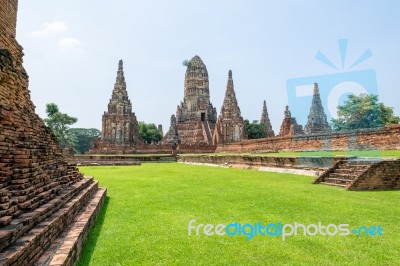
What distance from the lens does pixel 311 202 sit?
593 centimetres

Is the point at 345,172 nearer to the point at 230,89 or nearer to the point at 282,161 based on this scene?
the point at 282,161

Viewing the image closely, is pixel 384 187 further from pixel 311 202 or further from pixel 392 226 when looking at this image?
pixel 392 226

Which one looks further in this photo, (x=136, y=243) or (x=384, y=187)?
(x=384, y=187)

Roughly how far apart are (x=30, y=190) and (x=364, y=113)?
131 feet

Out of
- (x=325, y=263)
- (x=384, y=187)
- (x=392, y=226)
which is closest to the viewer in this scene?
(x=325, y=263)

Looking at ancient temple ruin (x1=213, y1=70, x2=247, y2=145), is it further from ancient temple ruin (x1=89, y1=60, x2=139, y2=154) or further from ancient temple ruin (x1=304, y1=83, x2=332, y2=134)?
ancient temple ruin (x1=89, y1=60, x2=139, y2=154)

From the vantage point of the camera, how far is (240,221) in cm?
464

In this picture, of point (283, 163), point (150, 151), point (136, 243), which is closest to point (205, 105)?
point (150, 151)

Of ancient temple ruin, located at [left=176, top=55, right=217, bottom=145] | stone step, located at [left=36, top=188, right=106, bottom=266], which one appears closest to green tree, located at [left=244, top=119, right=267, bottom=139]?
ancient temple ruin, located at [left=176, top=55, right=217, bottom=145]

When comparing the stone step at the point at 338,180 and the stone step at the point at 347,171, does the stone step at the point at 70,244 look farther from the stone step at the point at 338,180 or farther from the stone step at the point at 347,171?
the stone step at the point at 347,171

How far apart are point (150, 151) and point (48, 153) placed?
3297 centimetres

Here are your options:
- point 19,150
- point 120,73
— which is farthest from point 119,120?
point 19,150

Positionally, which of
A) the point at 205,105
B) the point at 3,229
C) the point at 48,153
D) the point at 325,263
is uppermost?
the point at 205,105

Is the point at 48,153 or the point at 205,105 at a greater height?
the point at 205,105
